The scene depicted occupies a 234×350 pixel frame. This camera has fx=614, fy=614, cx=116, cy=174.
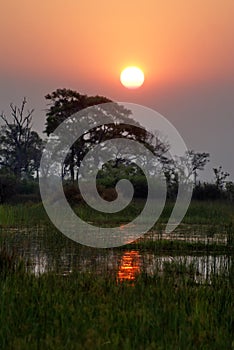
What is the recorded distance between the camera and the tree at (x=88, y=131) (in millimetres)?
35000

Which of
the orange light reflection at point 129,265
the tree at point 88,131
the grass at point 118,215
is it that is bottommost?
the orange light reflection at point 129,265

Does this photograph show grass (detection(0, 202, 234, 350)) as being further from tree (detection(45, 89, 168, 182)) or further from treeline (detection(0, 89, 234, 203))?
tree (detection(45, 89, 168, 182))

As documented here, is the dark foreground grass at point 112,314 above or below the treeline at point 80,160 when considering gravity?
below

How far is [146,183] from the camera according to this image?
2706 centimetres

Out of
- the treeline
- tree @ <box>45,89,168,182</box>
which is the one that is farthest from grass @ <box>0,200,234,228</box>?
tree @ <box>45,89,168,182</box>

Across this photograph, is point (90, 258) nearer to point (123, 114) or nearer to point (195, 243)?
point (195, 243)

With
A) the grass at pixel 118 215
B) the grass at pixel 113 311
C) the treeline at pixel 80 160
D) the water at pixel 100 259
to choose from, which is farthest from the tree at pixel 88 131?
the grass at pixel 113 311

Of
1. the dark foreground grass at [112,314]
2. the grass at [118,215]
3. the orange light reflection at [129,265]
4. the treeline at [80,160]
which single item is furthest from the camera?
the treeline at [80,160]

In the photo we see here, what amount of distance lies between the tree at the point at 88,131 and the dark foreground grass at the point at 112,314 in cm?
2767

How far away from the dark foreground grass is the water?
4.61ft

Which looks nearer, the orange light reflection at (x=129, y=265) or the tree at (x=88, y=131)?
the orange light reflection at (x=129, y=265)

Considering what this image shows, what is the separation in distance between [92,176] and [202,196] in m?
5.39

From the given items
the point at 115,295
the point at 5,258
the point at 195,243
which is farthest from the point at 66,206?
the point at 115,295

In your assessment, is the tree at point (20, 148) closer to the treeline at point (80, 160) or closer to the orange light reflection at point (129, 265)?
the treeline at point (80, 160)
